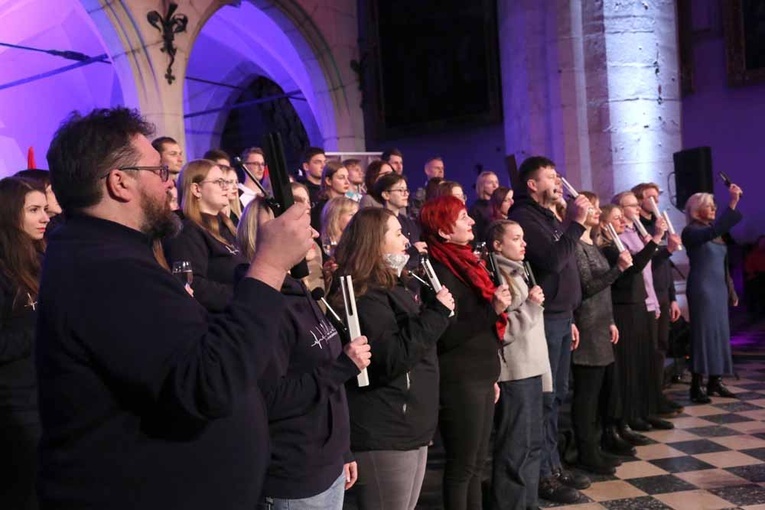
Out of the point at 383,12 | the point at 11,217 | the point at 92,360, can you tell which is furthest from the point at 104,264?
the point at 383,12

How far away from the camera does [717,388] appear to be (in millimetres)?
6980

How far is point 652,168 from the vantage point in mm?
7699

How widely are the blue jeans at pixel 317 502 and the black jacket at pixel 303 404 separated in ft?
0.04

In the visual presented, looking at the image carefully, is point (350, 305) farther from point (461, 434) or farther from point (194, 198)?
point (461, 434)

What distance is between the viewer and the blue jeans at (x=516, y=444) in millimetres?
3924

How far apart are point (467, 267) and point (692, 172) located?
4771 millimetres

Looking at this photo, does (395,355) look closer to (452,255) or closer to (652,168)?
(452,255)

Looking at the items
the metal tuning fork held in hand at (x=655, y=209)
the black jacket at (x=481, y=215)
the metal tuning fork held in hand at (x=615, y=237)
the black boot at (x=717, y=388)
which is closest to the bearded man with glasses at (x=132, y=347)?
the metal tuning fork held in hand at (x=615, y=237)

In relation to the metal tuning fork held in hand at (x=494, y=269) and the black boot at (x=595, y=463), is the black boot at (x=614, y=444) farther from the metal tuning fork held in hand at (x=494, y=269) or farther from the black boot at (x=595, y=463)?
the metal tuning fork held in hand at (x=494, y=269)

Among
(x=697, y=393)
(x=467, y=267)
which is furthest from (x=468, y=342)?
(x=697, y=393)

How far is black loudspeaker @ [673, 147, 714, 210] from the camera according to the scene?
761 cm

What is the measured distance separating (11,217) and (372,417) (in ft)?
4.52

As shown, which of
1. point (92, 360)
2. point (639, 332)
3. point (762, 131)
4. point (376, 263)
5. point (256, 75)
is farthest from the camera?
point (256, 75)

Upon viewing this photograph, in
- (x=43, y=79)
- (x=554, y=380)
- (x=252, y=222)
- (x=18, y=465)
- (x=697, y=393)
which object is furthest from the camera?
(x=43, y=79)
